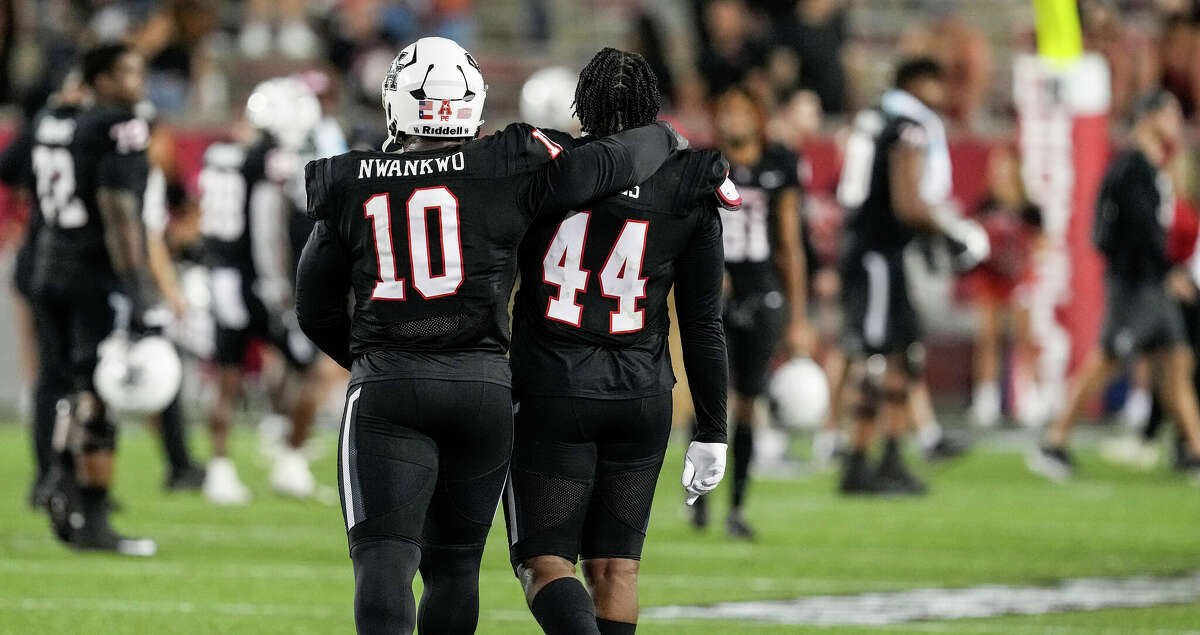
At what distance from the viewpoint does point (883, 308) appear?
1166cm

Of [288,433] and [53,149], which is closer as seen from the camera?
[53,149]

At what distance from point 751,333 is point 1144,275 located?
12.8 feet

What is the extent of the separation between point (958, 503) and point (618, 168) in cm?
702

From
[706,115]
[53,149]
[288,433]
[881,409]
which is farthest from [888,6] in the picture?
[53,149]

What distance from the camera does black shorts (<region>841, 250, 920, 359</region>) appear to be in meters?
11.7

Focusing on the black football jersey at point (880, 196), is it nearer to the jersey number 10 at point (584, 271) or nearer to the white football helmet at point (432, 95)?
the jersey number 10 at point (584, 271)

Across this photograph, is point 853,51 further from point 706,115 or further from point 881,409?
point 881,409

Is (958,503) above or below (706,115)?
below

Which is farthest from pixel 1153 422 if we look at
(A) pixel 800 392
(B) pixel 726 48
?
(B) pixel 726 48

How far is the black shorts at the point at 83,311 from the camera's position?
885cm

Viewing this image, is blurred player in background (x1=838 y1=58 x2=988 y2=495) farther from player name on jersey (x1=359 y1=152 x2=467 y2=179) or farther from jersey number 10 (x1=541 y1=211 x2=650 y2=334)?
player name on jersey (x1=359 y1=152 x2=467 y2=179)

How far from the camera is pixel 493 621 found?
7402 millimetres

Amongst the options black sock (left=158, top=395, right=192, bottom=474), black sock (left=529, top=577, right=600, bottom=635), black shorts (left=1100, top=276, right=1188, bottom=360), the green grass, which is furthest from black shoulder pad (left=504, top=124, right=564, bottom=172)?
black shorts (left=1100, top=276, right=1188, bottom=360)

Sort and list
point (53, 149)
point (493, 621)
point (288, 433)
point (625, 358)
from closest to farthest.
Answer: point (625, 358) < point (493, 621) < point (53, 149) < point (288, 433)
